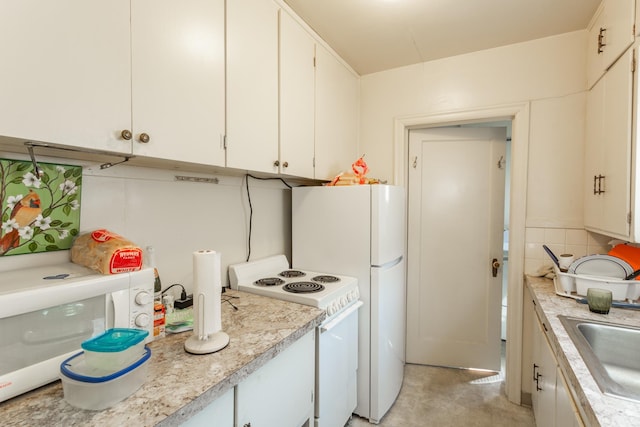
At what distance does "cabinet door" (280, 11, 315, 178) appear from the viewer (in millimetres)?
1690

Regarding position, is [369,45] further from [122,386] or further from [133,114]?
[122,386]

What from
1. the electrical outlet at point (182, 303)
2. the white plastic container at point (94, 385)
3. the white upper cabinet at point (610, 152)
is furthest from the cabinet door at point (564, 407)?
the electrical outlet at point (182, 303)

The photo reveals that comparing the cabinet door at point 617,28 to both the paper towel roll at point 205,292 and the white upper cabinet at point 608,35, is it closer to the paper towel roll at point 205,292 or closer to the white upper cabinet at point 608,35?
the white upper cabinet at point 608,35

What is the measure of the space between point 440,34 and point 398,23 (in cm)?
34

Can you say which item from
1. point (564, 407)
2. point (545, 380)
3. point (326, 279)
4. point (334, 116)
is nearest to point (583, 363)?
point (564, 407)

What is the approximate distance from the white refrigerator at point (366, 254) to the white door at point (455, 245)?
0.65 metres

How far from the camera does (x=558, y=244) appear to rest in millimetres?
2072

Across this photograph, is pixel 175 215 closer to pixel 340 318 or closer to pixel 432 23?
pixel 340 318

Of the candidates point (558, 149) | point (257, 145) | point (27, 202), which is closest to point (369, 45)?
point (257, 145)

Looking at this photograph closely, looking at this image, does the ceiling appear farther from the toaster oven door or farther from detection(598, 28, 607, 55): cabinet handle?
the toaster oven door

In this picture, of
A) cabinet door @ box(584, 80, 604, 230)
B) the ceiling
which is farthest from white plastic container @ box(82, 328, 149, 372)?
cabinet door @ box(584, 80, 604, 230)

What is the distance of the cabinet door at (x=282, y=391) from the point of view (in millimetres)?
1041

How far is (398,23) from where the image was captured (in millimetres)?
1909

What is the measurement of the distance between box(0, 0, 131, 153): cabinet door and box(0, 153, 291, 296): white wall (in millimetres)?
384
